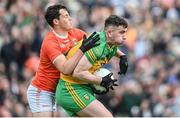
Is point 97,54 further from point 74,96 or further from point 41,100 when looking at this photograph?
point 41,100

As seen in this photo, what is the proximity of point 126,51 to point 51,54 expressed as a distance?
21.8ft

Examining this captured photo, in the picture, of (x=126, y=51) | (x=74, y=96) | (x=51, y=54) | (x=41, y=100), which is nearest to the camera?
(x=74, y=96)

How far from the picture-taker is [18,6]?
18.0 metres

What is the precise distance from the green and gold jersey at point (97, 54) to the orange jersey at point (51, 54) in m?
0.17

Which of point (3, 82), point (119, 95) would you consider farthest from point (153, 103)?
point (3, 82)

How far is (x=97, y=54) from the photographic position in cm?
1038

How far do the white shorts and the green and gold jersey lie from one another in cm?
61

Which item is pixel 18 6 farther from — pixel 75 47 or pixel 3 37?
pixel 75 47

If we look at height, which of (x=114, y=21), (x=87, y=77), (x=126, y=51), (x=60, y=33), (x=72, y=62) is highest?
(x=114, y=21)

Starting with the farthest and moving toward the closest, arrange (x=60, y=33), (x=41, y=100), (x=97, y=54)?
1. (x=41, y=100)
2. (x=60, y=33)
3. (x=97, y=54)

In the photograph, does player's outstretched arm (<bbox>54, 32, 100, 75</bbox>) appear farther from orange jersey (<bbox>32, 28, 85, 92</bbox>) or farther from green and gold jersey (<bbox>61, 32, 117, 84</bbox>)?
orange jersey (<bbox>32, 28, 85, 92</bbox>)

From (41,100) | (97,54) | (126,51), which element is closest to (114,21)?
(97,54)

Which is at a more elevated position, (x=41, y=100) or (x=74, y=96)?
(x=74, y=96)

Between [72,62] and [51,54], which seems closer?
[72,62]
